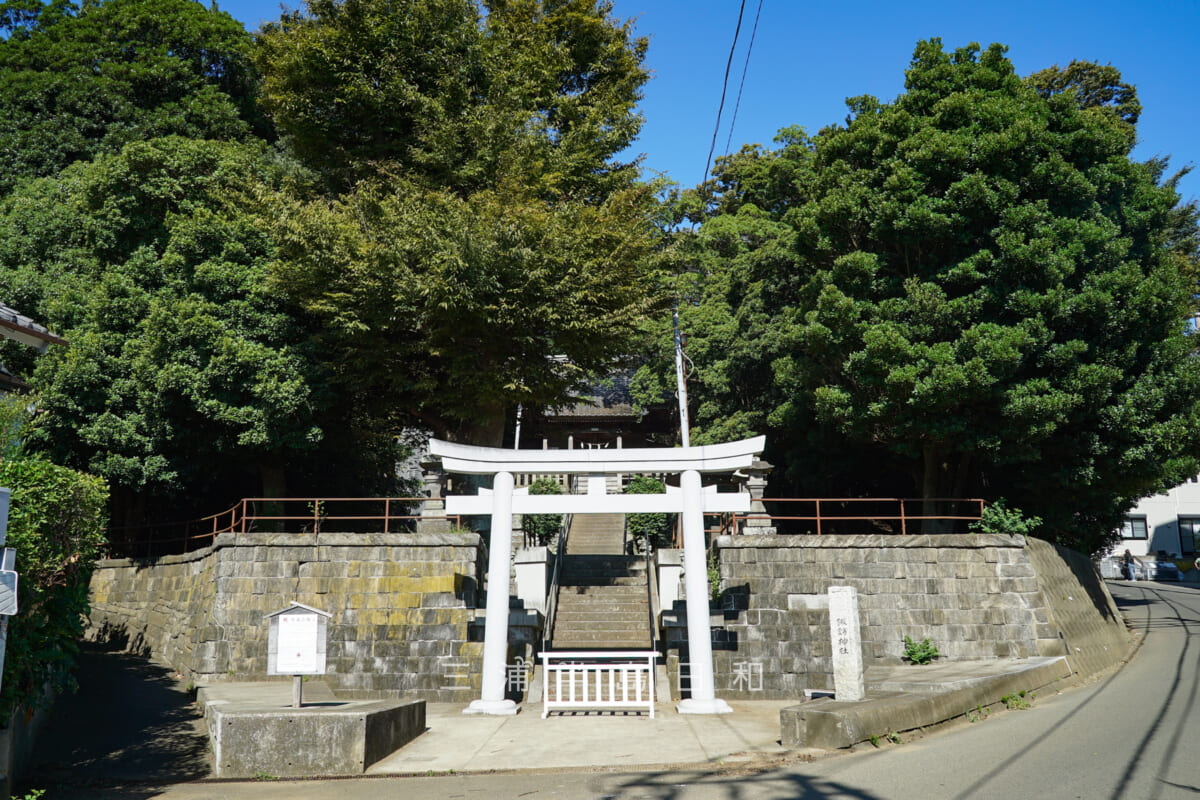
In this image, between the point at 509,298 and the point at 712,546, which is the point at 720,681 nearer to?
the point at 712,546

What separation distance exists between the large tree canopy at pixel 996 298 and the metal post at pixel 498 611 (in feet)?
23.7

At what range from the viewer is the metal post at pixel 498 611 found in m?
11.5

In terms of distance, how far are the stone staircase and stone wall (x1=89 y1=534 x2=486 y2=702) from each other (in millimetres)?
1938

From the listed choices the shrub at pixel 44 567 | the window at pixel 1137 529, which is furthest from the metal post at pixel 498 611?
the window at pixel 1137 529

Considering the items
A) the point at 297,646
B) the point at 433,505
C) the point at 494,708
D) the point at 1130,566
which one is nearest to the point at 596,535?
the point at 433,505

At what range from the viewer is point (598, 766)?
838 centimetres

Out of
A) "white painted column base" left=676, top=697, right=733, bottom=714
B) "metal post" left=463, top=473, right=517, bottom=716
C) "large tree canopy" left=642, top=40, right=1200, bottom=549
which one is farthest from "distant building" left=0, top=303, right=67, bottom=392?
"large tree canopy" left=642, top=40, right=1200, bottom=549

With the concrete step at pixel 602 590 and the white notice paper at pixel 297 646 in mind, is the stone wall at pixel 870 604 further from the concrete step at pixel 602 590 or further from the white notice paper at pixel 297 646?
the white notice paper at pixel 297 646

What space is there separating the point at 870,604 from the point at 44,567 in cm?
1171

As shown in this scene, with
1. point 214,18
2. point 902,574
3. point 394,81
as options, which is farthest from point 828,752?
point 214,18

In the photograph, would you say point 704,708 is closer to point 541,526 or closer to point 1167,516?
point 541,526

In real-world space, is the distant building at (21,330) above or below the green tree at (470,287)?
below

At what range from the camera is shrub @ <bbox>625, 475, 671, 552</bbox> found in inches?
752

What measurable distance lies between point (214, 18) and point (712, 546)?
21391mm
